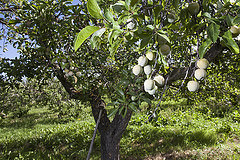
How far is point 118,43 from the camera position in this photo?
687 mm

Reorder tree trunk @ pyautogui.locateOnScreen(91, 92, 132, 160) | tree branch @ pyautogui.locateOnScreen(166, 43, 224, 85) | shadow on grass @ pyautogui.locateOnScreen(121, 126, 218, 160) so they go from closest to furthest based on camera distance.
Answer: tree branch @ pyautogui.locateOnScreen(166, 43, 224, 85)
tree trunk @ pyautogui.locateOnScreen(91, 92, 132, 160)
shadow on grass @ pyautogui.locateOnScreen(121, 126, 218, 160)

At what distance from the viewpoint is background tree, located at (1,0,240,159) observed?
1.96 feet

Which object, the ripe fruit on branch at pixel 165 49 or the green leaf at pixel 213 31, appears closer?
the green leaf at pixel 213 31

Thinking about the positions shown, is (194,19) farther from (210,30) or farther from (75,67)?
(75,67)

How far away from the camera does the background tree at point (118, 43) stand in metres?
0.60

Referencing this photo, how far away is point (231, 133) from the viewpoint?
4695 mm

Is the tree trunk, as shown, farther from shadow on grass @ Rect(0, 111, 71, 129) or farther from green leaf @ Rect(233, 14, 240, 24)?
shadow on grass @ Rect(0, 111, 71, 129)

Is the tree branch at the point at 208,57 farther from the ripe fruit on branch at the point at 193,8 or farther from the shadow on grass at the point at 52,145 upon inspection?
the shadow on grass at the point at 52,145

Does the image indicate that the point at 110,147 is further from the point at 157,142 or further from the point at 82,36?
the point at 82,36

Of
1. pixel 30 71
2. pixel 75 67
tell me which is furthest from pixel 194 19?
pixel 30 71

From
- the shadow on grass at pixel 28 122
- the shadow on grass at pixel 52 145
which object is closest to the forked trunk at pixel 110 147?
the shadow on grass at pixel 52 145

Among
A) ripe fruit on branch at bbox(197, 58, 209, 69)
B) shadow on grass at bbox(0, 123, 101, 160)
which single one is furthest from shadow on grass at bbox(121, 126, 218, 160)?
ripe fruit on branch at bbox(197, 58, 209, 69)

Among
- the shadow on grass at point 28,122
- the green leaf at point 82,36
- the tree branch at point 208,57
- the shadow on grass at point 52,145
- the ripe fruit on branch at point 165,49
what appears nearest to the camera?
the green leaf at point 82,36

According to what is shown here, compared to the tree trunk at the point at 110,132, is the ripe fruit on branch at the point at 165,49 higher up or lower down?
higher up
